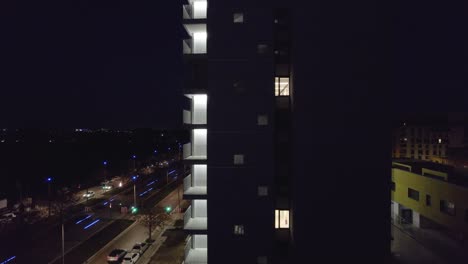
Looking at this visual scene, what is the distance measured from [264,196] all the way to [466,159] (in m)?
80.3

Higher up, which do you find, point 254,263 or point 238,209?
point 238,209

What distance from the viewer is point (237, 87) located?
1513cm

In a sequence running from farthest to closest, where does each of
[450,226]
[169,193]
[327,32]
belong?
[169,193] < [450,226] < [327,32]

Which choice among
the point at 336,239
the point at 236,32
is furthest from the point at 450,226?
the point at 236,32

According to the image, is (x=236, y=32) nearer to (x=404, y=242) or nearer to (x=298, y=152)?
(x=298, y=152)

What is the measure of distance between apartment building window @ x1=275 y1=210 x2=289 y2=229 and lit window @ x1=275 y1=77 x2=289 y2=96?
7519 mm

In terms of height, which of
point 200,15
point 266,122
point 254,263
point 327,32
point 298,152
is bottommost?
point 254,263

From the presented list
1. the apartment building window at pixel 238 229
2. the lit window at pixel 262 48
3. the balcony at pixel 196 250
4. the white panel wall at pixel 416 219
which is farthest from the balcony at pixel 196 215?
the white panel wall at pixel 416 219

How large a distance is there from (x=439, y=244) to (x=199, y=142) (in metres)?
29.7

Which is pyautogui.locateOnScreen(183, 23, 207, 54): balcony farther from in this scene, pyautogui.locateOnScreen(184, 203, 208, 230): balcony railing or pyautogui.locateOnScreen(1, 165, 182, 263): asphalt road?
pyautogui.locateOnScreen(1, 165, 182, 263): asphalt road

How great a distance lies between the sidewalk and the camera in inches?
974

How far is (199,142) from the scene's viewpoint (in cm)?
1730

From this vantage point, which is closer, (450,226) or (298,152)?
(298,152)

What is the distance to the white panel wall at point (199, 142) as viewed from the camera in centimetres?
1723
